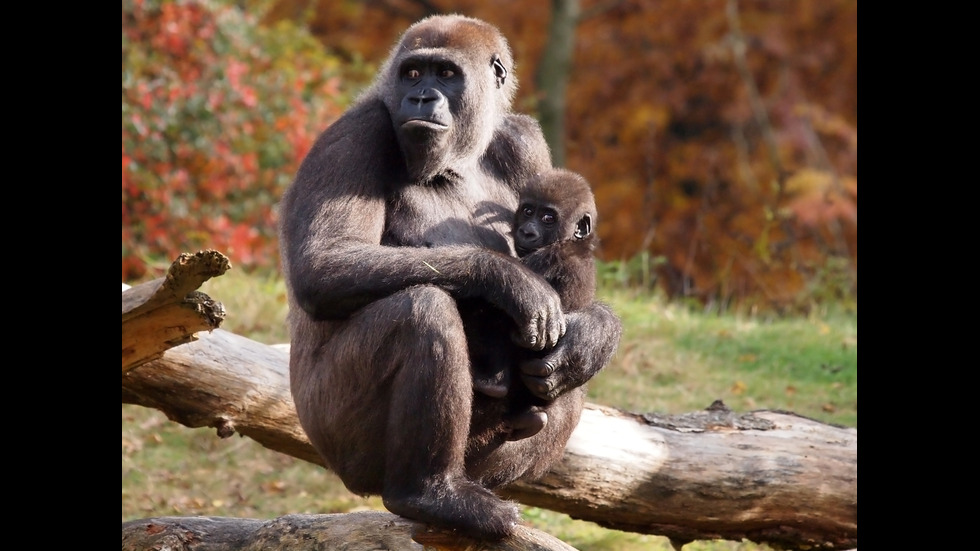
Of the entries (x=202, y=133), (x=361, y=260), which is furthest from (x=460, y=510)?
(x=202, y=133)

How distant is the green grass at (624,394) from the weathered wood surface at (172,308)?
2.01 m

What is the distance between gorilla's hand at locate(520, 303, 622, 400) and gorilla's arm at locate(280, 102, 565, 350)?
0.06 metres

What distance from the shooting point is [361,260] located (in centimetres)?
394

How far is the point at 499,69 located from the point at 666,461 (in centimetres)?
205

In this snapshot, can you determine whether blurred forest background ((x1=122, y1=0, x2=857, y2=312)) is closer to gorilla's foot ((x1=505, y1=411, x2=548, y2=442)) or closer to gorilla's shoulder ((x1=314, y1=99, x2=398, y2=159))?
gorilla's shoulder ((x1=314, y1=99, x2=398, y2=159))

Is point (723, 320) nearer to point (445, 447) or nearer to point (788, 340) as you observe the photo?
point (788, 340)

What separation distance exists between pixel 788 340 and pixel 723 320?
0.56 meters

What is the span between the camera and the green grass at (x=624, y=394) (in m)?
5.99

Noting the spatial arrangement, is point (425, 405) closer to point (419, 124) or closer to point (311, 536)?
point (311, 536)

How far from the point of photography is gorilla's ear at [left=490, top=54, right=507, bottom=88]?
15.3ft

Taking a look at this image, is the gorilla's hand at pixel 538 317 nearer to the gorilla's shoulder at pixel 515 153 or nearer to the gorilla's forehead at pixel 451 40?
the gorilla's shoulder at pixel 515 153

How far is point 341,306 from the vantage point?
396cm

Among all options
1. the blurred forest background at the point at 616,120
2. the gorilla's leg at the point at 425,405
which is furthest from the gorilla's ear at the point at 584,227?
the blurred forest background at the point at 616,120
